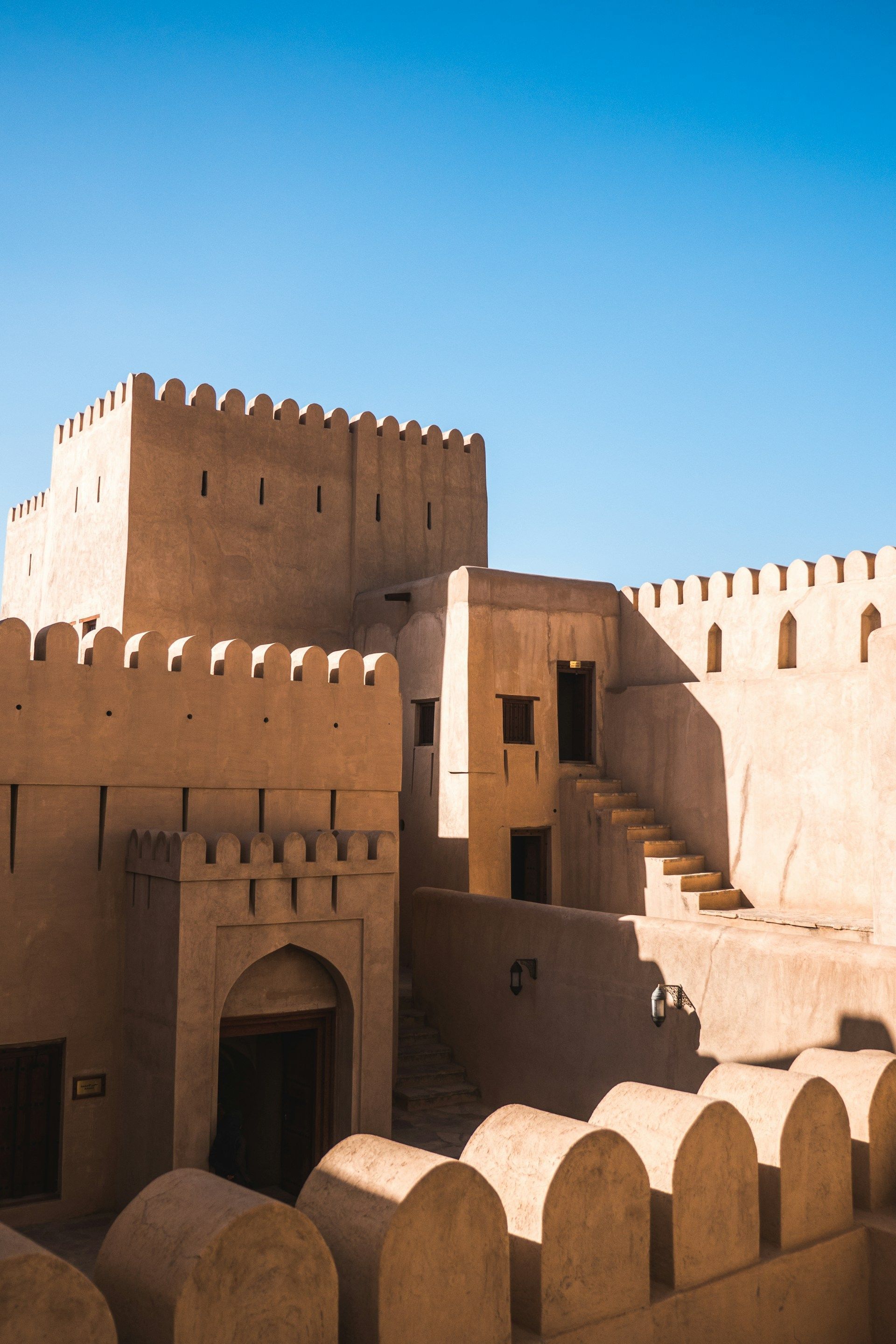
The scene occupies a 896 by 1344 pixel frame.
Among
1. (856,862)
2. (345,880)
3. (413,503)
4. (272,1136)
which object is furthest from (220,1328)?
(413,503)

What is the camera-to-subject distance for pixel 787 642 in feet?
44.5

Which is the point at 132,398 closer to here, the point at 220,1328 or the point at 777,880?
the point at 777,880

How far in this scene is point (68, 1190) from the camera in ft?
32.9

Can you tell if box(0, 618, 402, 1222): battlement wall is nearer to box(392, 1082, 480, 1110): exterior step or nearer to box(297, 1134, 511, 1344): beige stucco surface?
box(392, 1082, 480, 1110): exterior step

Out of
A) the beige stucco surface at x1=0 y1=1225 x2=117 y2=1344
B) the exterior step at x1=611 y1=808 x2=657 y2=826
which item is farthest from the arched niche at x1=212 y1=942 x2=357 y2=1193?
the beige stucco surface at x1=0 y1=1225 x2=117 y2=1344

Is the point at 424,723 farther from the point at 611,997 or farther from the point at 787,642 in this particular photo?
the point at 611,997

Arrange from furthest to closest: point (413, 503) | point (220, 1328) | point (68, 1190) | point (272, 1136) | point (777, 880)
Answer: point (413, 503) < point (777, 880) < point (272, 1136) < point (68, 1190) < point (220, 1328)

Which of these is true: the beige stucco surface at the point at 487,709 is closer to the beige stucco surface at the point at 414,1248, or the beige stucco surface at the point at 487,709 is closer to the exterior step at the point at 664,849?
the exterior step at the point at 664,849

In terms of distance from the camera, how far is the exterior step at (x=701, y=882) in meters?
A: 13.5

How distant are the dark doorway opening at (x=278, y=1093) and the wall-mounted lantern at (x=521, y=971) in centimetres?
206

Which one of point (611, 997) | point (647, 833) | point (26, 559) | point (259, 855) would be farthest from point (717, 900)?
point (26, 559)

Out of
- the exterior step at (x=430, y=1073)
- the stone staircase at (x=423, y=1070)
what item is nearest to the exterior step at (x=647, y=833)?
the stone staircase at (x=423, y=1070)

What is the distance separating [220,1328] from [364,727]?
867 centimetres

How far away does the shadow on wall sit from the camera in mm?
8719
